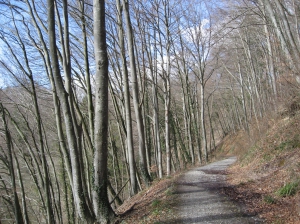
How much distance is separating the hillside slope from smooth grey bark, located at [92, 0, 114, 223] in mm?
3270

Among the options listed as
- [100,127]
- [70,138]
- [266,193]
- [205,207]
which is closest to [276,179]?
[266,193]

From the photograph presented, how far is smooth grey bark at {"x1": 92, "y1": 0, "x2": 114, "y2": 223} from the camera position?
20.6 ft

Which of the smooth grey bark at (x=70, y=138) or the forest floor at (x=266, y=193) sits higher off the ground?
the smooth grey bark at (x=70, y=138)

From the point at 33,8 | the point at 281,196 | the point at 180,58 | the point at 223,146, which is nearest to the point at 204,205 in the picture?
the point at 281,196

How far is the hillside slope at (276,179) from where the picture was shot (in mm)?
5986

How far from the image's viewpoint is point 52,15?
7.46 meters

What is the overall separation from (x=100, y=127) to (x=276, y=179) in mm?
5187

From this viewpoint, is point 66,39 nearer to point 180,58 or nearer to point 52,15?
point 52,15

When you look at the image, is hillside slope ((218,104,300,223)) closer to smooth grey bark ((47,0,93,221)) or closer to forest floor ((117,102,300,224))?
forest floor ((117,102,300,224))

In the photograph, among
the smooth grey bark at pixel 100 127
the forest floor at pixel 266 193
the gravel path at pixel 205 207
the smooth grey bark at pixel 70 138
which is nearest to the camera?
the gravel path at pixel 205 207

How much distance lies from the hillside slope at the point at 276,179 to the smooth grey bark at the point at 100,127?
327 cm

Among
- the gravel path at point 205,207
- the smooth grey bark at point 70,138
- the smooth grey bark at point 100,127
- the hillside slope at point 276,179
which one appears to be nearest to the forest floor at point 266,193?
the hillside slope at point 276,179

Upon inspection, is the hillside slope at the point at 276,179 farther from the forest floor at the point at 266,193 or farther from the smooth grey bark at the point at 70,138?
the smooth grey bark at the point at 70,138

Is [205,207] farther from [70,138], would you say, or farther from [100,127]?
[70,138]
